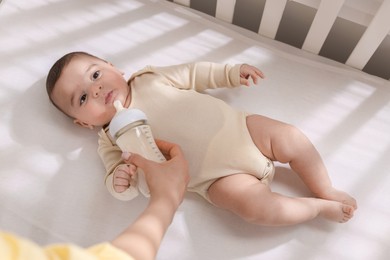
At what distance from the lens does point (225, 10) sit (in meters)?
1.30

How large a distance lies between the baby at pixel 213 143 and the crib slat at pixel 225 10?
0.32 m

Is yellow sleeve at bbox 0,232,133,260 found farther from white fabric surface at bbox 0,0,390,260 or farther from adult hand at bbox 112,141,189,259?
white fabric surface at bbox 0,0,390,260

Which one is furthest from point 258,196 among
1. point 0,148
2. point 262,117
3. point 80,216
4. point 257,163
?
point 0,148

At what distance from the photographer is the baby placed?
38.7 inches

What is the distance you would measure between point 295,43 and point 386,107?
0.36m

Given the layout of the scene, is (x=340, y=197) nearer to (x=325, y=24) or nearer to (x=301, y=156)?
(x=301, y=156)

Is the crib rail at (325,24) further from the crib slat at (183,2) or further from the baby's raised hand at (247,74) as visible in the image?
the baby's raised hand at (247,74)

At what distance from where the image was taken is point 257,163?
102 cm

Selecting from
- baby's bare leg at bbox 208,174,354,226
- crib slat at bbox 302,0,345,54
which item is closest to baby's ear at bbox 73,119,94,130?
baby's bare leg at bbox 208,174,354,226

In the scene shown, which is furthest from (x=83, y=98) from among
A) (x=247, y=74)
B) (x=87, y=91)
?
(x=247, y=74)

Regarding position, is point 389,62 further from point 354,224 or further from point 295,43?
point 354,224

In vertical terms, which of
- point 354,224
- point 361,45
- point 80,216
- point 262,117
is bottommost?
point 80,216

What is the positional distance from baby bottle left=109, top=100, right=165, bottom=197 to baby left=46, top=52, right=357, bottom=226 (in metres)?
0.04

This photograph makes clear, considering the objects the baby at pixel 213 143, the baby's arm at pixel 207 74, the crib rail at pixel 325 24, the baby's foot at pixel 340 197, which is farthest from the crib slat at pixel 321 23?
the baby's foot at pixel 340 197
